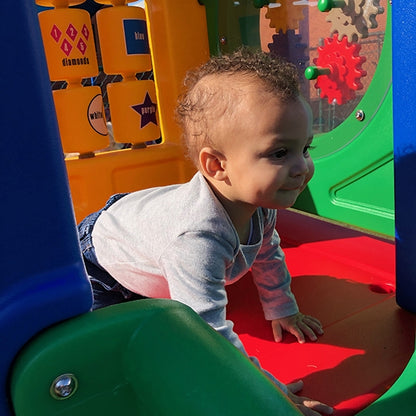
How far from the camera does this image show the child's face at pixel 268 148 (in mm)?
737

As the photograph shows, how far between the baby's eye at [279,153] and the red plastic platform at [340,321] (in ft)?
1.23

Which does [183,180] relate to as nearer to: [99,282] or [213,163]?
[99,282]

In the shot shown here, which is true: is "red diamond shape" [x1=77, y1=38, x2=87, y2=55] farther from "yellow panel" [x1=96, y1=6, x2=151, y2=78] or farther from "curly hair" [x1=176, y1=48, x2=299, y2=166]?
"curly hair" [x1=176, y1=48, x2=299, y2=166]

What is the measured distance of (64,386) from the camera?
323 mm

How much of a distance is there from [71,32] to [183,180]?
0.57m

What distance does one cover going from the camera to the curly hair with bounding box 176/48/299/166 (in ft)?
2.49

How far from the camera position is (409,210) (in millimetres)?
858

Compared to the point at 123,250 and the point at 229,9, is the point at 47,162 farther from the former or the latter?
the point at 229,9

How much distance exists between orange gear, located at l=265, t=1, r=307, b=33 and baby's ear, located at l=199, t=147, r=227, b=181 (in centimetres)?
74

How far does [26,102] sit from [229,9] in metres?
1.38

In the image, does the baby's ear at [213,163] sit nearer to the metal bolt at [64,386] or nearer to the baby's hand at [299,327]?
the baby's hand at [299,327]

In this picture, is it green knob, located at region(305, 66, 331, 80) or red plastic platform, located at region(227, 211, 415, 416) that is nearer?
red plastic platform, located at region(227, 211, 415, 416)

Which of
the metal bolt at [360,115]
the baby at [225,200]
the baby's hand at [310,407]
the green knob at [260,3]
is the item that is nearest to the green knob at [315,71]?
the metal bolt at [360,115]

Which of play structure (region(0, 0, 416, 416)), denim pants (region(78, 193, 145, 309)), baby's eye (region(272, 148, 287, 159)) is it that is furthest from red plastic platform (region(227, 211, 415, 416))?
baby's eye (region(272, 148, 287, 159))
